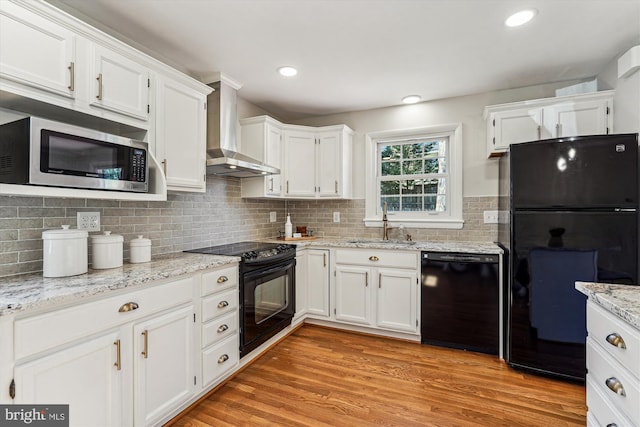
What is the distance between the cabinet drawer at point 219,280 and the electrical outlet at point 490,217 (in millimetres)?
2518

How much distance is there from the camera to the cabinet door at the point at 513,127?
266 centimetres

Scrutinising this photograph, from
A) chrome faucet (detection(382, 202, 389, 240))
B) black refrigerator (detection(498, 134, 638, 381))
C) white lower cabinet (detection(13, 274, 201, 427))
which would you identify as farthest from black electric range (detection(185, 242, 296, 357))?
black refrigerator (detection(498, 134, 638, 381))

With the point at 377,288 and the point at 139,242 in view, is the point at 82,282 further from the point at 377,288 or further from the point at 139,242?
the point at 377,288

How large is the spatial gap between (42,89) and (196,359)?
1.66 m

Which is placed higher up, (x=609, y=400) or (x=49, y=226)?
(x=49, y=226)

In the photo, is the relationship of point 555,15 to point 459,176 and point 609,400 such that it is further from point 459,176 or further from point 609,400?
point 609,400

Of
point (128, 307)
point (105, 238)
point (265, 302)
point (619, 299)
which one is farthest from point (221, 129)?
point (619, 299)

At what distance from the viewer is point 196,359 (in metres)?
1.91

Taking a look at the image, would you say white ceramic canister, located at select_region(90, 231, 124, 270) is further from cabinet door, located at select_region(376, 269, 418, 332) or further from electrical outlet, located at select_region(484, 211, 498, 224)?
electrical outlet, located at select_region(484, 211, 498, 224)

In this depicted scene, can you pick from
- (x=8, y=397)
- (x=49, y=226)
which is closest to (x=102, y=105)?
(x=49, y=226)

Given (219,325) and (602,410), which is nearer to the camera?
(602,410)

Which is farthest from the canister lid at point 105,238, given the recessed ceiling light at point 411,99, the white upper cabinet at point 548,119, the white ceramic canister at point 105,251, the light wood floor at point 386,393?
the white upper cabinet at point 548,119

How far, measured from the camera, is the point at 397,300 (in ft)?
9.50

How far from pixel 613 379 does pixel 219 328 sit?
6.66ft
